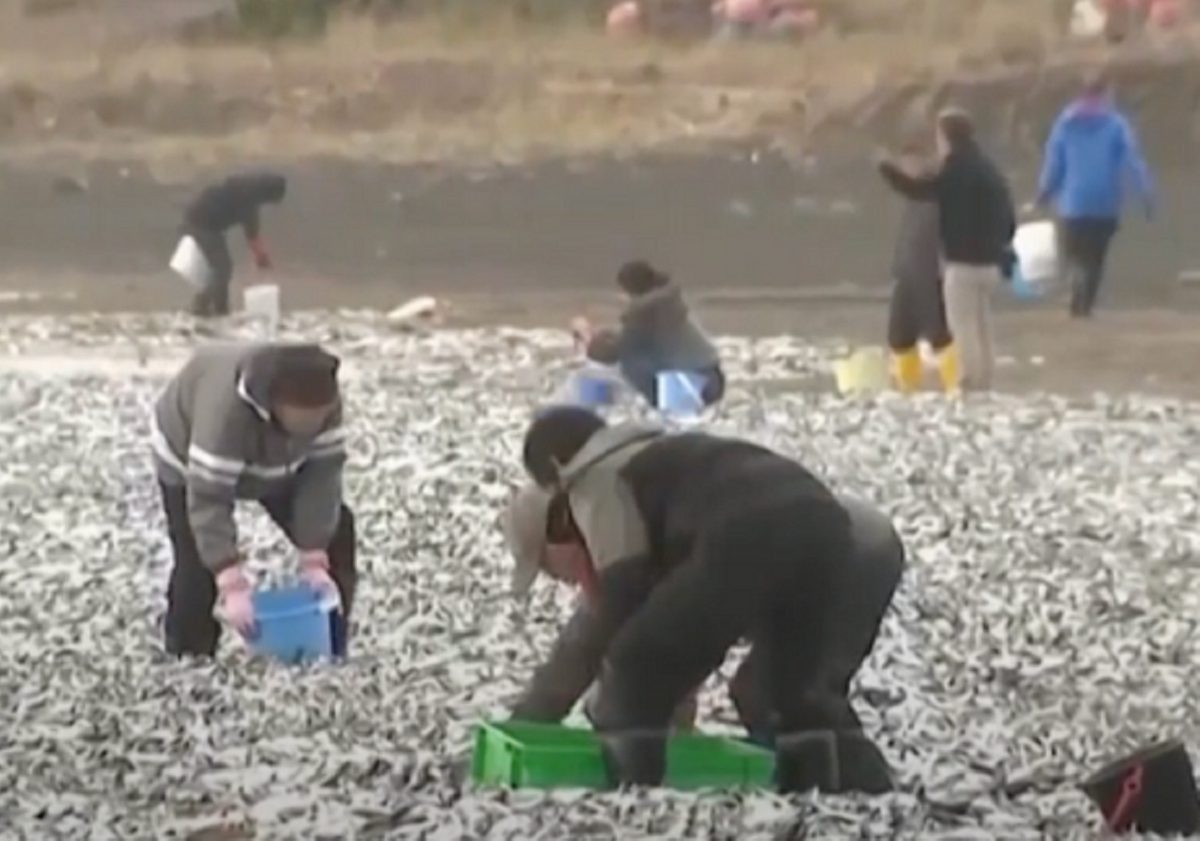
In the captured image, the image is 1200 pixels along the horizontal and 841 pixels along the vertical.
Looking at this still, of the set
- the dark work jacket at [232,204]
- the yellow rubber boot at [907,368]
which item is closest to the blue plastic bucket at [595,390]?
the yellow rubber boot at [907,368]

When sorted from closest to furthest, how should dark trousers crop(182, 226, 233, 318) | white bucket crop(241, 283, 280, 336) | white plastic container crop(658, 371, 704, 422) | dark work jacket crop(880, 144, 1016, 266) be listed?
white plastic container crop(658, 371, 704, 422), dark work jacket crop(880, 144, 1016, 266), white bucket crop(241, 283, 280, 336), dark trousers crop(182, 226, 233, 318)

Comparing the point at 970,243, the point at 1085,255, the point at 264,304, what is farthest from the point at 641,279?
the point at 1085,255

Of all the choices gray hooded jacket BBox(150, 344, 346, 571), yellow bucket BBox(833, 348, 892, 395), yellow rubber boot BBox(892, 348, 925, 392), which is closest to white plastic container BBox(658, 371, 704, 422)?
yellow bucket BBox(833, 348, 892, 395)

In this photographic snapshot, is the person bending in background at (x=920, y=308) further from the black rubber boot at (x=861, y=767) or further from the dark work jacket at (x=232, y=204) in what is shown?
the black rubber boot at (x=861, y=767)

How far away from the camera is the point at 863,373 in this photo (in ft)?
16.3

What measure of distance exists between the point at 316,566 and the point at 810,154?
15.8ft

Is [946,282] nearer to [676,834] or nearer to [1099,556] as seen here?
[1099,556]

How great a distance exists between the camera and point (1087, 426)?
14.2 ft

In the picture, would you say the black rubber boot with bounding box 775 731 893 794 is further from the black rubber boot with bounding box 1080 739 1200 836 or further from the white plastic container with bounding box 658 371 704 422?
the white plastic container with bounding box 658 371 704 422

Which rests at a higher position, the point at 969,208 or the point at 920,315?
the point at 969,208

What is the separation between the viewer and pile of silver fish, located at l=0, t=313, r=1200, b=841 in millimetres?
2230

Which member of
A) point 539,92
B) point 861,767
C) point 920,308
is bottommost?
point 861,767

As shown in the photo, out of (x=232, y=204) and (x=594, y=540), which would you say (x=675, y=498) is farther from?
(x=232, y=204)

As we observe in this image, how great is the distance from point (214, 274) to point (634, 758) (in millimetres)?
4213
